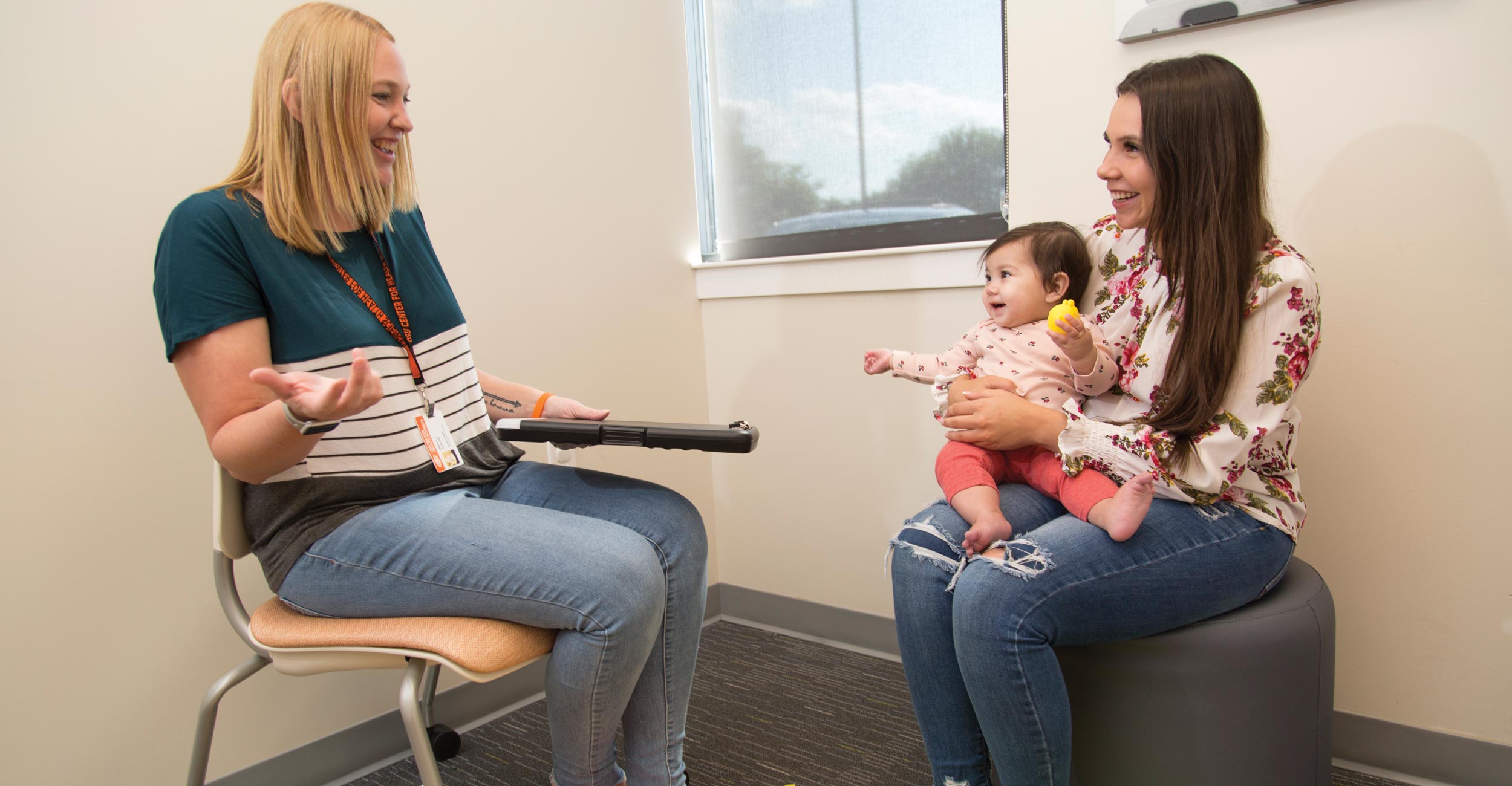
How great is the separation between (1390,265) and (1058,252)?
0.56 meters

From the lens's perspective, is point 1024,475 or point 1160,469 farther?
point 1024,475

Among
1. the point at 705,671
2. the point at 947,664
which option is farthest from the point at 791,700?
the point at 947,664

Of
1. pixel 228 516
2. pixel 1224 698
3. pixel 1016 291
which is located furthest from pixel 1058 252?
pixel 228 516

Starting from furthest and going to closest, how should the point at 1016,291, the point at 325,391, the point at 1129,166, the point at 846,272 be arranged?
the point at 846,272
the point at 1016,291
the point at 1129,166
the point at 325,391

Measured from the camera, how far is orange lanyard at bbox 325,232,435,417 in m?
1.38

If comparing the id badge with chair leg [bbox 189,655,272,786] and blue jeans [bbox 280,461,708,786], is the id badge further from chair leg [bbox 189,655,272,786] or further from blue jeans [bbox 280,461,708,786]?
chair leg [bbox 189,655,272,786]

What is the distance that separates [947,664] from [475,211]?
141 centimetres

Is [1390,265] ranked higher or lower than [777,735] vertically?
higher

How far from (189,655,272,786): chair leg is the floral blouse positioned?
4.34ft

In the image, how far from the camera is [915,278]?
2.12m

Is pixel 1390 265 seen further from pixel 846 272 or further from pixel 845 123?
pixel 845 123

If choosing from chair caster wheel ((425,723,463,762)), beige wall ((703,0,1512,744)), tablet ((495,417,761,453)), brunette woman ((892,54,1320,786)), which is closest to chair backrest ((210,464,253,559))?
tablet ((495,417,761,453))

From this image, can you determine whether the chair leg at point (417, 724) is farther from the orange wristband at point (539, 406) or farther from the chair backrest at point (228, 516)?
the orange wristband at point (539, 406)

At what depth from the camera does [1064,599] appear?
47.7 inches
